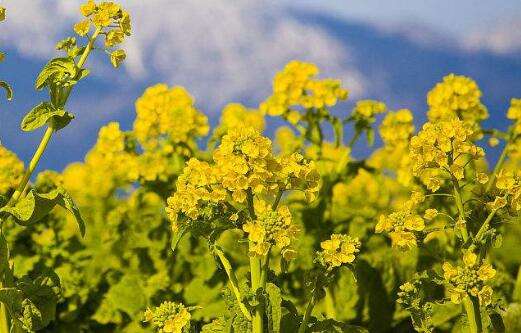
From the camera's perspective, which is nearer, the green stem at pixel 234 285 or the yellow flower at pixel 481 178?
the green stem at pixel 234 285

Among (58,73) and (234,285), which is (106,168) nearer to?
(58,73)

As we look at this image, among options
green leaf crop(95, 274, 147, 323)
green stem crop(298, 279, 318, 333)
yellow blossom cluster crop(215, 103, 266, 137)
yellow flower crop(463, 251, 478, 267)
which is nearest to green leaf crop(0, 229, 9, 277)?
green stem crop(298, 279, 318, 333)

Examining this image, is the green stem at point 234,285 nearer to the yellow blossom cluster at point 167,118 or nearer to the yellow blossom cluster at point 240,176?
the yellow blossom cluster at point 240,176

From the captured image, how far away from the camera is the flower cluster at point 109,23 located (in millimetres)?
3387

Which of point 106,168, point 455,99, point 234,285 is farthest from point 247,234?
point 106,168

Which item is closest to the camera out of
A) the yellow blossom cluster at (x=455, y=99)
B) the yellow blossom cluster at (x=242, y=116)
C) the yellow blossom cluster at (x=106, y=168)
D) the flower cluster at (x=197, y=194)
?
the flower cluster at (x=197, y=194)

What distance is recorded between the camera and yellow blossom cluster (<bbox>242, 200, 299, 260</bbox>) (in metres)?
2.65

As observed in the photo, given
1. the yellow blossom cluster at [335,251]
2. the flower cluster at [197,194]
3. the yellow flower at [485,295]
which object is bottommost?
the yellow flower at [485,295]

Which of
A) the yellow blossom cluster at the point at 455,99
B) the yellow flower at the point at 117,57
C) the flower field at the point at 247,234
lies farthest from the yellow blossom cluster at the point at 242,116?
the yellow flower at the point at 117,57

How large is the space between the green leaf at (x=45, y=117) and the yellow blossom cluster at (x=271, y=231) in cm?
94

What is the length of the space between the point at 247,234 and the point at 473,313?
3.15ft

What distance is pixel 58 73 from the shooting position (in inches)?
127

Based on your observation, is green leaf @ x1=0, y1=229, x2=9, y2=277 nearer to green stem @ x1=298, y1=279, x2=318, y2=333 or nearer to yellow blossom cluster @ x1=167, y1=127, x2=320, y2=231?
yellow blossom cluster @ x1=167, y1=127, x2=320, y2=231

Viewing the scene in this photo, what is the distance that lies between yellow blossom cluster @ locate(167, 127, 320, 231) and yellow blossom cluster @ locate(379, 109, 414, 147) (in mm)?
2795
